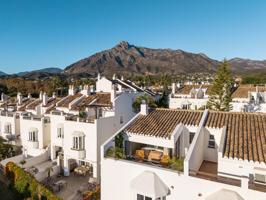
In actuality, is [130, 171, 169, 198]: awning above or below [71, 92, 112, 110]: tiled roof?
below

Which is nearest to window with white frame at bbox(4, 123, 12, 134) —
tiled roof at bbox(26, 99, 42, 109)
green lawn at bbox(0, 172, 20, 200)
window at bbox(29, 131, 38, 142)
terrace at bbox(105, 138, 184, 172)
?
tiled roof at bbox(26, 99, 42, 109)

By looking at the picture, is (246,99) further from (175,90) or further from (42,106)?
(42,106)

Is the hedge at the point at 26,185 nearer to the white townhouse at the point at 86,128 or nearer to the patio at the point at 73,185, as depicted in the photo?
the patio at the point at 73,185

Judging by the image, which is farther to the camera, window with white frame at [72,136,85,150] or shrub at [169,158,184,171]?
window with white frame at [72,136,85,150]

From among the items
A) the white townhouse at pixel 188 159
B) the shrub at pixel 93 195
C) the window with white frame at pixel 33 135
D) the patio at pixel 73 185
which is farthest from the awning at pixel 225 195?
the window with white frame at pixel 33 135

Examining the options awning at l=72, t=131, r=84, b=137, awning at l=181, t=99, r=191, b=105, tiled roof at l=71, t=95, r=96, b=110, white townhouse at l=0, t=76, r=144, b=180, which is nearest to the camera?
white townhouse at l=0, t=76, r=144, b=180

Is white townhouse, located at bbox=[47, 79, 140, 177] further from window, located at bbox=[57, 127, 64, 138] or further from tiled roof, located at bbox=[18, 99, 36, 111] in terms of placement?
tiled roof, located at bbox=[18, 99, 36, 111]

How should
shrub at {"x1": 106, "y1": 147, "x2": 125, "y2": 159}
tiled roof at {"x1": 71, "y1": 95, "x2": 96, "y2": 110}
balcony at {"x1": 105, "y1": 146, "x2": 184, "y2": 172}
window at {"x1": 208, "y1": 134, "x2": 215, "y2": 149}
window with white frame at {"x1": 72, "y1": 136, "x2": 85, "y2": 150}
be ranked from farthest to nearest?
tiled roof at {"x1": 71, "y1": 95, "x2": 96, "y2": 110}, window with white frame at {"x1": 72, "y1": 136, "x2": 85, "y2": 150}, window at {"x1": 208, "y1": 134, "x2": 215, "y2": 149}, shrub at {"x1": 106, "y1": 147, "x2": 125, "y2": 159}, balcony at {"x1": 105, "y1": 146, "x2": 184, "y2": 172}

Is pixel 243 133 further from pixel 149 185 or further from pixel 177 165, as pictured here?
pixel 149 185
